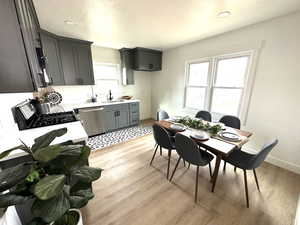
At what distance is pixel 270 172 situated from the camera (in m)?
2.07

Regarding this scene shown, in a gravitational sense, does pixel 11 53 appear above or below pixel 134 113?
above

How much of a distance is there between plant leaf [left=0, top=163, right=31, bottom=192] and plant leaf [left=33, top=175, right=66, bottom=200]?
0.34 feet

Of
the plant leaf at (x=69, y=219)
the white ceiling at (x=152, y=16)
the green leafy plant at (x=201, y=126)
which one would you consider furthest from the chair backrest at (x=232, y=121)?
the plant leaf at (x=69, y=219)

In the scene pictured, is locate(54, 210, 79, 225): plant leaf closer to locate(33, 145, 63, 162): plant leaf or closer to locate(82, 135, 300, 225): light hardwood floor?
locate(33, 145, 63, 162): plant leaf

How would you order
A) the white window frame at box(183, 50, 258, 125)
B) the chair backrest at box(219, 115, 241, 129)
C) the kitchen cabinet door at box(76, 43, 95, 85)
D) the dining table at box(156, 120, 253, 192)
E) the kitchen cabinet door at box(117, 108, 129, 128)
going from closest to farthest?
the dining table at box(156, 120, 253, 192) → the chair backrest at box(219, 115, 241, 129) → the white window frame at box(183, 50, 258, 125) → the kitchen cabinet door at box(76, 43, 95, 85) → the kitchen cabinet door at box(117, 108, 129, 128)

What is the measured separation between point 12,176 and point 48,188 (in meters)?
0.18

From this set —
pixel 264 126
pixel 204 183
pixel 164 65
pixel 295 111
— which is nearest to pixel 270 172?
pixel 264 126

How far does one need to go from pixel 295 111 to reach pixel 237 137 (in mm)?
1204

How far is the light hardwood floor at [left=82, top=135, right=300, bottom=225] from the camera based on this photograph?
138 centimetres

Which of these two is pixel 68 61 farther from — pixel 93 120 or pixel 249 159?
pixel 249 159

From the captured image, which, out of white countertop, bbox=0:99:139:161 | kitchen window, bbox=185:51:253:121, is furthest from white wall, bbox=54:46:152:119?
white countertop, bbox=0:99:139:161

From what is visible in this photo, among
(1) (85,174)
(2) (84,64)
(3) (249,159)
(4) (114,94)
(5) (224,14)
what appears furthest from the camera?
(4) (114,94)

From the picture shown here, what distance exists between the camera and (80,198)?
2.30ft

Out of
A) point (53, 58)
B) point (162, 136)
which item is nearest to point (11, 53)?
point (162, 136)
